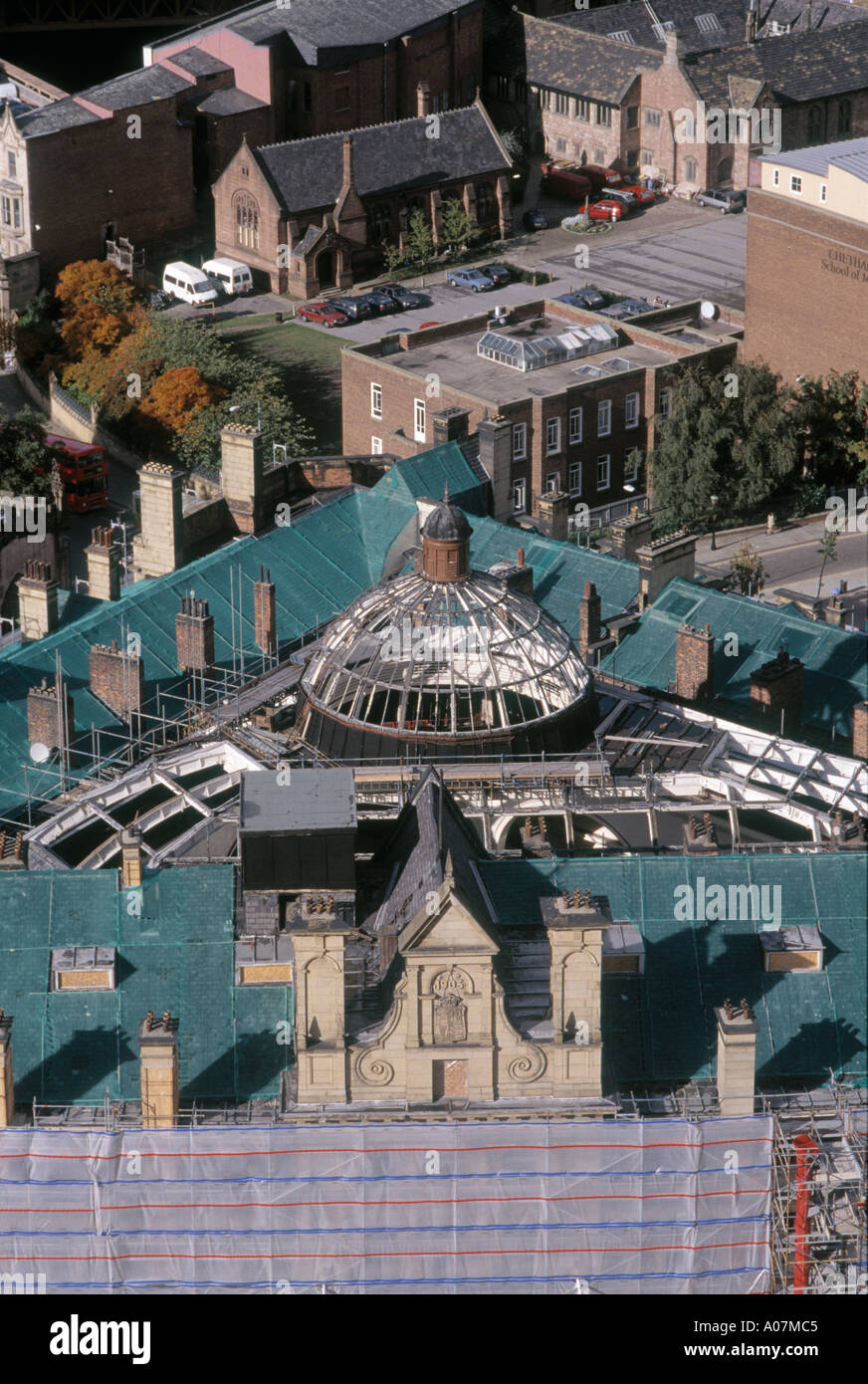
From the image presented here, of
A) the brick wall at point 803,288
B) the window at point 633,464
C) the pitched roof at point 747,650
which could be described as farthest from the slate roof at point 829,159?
the pitched roof at point 747,650

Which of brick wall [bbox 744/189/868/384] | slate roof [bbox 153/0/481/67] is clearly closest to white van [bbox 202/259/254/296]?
slate roof [bbox 153/0/481/67]

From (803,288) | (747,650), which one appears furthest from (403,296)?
(747,650)

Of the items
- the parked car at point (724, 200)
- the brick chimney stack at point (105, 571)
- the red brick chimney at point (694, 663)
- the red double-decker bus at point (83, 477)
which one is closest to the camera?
the red brick chimney at point (694, 663)

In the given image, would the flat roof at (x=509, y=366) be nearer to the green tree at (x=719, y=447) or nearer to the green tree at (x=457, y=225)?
the green tree at (x=719, y=447)

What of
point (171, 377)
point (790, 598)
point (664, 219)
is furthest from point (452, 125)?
point (790, 598)

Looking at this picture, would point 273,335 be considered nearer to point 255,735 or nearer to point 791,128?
point 791,128

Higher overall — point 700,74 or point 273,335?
point 700,74
